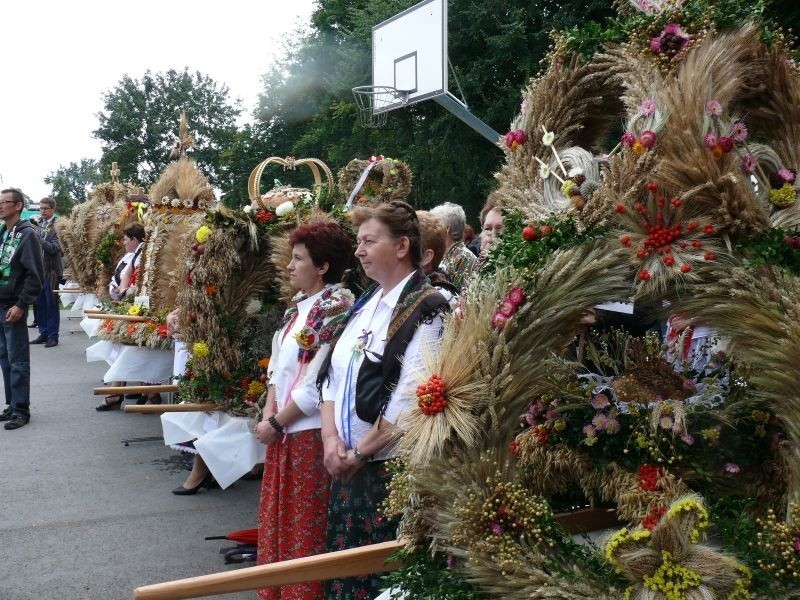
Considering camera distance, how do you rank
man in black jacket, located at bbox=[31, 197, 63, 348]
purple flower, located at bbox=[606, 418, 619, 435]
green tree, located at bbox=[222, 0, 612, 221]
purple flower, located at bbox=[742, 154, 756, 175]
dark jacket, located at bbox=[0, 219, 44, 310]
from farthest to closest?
green tree, located at bbox=[222, 0, 612, 221] → man in black jacket, located at bbox=[31, 197, 63, 348] → dark jacket, located at bbox=[0, 219, 44, 310] → purple flower, located at bbox=[606, 418, 619, 435] → purple flower, located at bbox=[742, 154, 756, 175]

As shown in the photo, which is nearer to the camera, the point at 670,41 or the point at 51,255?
the point at 670,41

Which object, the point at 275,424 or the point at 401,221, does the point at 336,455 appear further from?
the point at 401,221

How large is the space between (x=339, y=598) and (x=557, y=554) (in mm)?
1531

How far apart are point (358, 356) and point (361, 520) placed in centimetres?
58

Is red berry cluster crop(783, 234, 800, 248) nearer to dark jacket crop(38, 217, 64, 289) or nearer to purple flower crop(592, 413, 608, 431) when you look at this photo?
purple flower crop(592, 413, 608, 431)

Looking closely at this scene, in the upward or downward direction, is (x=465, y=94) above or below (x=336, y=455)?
above

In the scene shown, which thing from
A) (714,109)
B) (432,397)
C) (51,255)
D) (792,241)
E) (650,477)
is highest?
(51,255)

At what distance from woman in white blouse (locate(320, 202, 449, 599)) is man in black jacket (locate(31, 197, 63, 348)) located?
10.3 meters

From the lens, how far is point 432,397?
174 cm

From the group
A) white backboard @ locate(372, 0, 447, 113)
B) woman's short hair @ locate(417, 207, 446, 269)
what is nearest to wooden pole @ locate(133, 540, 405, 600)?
woman's short hair @ locate(417, 207, 446, 269)

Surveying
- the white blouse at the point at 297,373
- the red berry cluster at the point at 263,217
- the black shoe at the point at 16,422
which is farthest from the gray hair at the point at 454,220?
the black shoe at the point at 16,422

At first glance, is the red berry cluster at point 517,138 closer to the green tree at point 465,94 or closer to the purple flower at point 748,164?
the purple flower at point 748,164

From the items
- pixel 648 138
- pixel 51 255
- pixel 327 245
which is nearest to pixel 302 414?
pixel 327 245

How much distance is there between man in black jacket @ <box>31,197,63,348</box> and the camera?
41.1 ft
